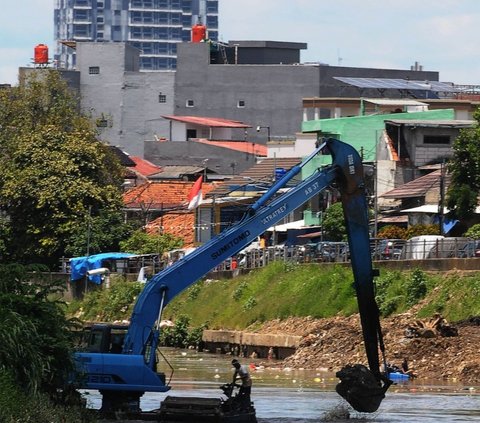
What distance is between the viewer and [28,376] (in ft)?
103

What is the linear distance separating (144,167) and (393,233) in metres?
45.5

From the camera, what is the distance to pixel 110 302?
81.2 meters

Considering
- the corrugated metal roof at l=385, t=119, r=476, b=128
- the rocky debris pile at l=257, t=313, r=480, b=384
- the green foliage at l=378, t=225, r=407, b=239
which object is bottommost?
the rocky debris pile at l=257, t=313, r=480, b=384

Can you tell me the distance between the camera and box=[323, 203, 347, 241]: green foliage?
86500mm

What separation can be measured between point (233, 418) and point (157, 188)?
74.6 metres

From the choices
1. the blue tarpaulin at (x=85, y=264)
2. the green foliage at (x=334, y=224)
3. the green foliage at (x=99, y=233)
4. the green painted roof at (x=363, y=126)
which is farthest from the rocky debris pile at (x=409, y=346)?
the green painted roof at (x=363, y=126)

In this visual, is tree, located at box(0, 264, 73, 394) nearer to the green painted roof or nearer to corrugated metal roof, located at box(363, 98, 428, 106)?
the green painted roof

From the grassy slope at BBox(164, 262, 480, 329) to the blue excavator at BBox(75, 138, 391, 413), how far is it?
18.1 meters

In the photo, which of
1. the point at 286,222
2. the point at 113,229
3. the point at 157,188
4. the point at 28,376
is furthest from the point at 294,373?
the point at 157,188

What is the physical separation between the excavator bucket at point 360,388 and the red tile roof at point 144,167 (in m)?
85.1

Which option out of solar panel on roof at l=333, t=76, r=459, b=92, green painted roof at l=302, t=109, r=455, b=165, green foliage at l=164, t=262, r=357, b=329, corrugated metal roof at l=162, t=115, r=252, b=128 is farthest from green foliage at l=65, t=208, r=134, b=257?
solar panel on roof at l=333, t=76, r=459, b=92

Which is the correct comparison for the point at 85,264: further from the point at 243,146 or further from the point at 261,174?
the point at 243,146

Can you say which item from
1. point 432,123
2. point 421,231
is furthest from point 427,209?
point 432,123

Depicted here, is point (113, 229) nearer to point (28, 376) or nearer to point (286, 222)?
point (286, 222)
